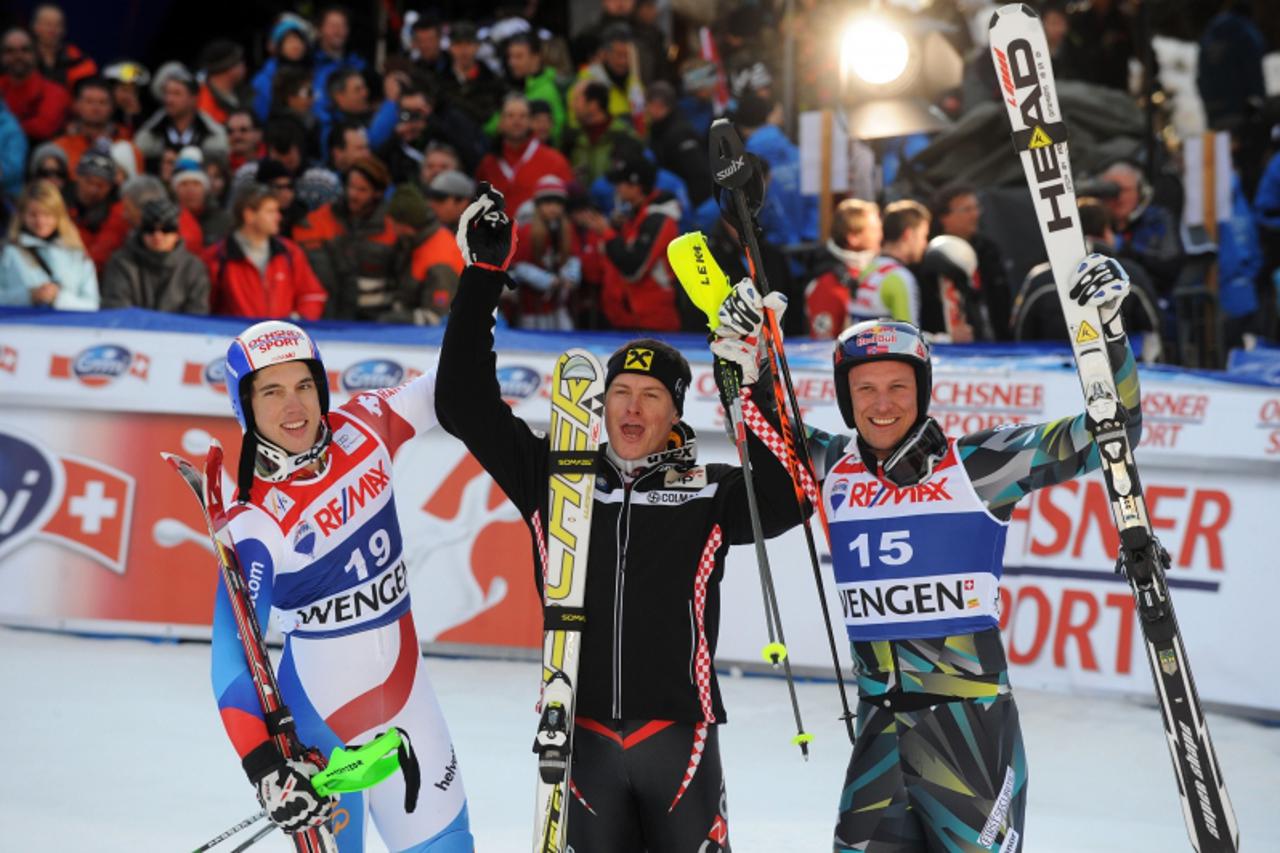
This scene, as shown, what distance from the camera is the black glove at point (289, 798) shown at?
4.52m

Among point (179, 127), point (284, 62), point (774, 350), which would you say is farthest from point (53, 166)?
point (774, 350)

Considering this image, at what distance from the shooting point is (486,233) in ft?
16.1

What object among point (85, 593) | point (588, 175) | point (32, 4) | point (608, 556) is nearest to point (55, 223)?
point (85, 593)

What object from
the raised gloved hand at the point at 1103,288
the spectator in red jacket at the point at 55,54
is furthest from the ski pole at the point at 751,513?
the spectator in red jacket at the point at 55,54

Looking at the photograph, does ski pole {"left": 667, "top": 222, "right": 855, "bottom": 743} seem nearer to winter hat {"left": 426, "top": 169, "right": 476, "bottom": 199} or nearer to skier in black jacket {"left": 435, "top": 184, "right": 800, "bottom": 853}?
skier in black jacket {"left": 435, "top": 184, "right": 800, "bottom": 853}

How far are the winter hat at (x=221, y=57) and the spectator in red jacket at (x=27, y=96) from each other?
1.07 m

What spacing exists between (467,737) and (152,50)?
9.16 m

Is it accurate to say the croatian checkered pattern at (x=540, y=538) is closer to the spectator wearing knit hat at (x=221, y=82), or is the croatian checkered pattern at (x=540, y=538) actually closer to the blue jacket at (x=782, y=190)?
the blue jacket at (x=782, y=190)

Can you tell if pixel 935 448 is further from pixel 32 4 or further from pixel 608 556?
pixel 32 4

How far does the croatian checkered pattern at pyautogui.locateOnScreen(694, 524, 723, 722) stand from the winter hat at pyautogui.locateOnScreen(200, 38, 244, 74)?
9.07 m

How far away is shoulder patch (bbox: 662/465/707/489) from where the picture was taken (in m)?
4.79

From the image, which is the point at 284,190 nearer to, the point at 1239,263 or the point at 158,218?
the point at 158,218

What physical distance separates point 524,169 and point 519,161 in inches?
3.0

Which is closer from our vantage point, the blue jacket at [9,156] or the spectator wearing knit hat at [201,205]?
the spectator wearing knit hat at [201,205]
